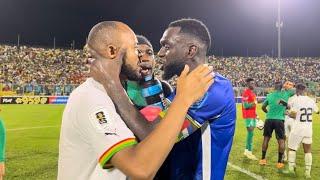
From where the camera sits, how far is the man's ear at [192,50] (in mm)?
3234

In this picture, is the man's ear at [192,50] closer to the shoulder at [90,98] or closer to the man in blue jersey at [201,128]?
the man in blue jersey at [201,128]

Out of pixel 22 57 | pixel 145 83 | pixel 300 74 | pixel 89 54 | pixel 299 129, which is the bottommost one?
pixel 300 74

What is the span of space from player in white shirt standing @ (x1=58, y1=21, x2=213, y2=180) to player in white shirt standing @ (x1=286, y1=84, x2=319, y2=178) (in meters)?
9.17

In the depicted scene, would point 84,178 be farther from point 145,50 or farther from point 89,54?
point 145,50

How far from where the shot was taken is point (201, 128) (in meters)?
2.97

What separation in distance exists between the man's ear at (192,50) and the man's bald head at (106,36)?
3.31ft

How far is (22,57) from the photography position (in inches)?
2109

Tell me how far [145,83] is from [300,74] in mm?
68775

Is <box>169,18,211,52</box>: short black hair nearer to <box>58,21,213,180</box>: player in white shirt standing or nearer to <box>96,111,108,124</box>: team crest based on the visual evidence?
<box>58,21,213,180</box>: player in white shirt standing

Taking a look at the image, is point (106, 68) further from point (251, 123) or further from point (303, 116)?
point (251, 123)

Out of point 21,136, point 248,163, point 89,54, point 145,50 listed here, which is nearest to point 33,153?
point 21,136

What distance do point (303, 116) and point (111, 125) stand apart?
9.67 m

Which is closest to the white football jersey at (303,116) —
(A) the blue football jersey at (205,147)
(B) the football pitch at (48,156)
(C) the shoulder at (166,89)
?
(B) the football pitch at (48,156)

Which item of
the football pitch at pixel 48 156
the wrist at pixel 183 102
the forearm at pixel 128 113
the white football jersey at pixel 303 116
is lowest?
the football pitch at pixel 48 156
